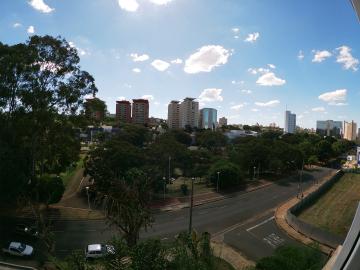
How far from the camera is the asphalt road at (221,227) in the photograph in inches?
898

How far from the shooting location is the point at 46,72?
26078 millimetres

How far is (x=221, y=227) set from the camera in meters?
27.1

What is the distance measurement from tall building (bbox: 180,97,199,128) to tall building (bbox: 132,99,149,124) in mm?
14899

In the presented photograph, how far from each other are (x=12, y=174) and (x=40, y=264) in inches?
313

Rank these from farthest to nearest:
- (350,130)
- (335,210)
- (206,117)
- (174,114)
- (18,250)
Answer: (350,130) < (206,117) < (174,114) < (335,210) < (18,250)

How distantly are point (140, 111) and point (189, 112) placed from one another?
66.0 feet

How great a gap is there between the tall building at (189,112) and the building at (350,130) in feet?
234

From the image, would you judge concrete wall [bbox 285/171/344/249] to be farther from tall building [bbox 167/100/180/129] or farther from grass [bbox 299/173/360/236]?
tall building [bbox 167/100/180/129]

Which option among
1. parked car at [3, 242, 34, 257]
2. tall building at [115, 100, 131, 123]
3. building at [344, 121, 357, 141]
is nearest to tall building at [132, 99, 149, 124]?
tall building at [115, 100, 131, 123]

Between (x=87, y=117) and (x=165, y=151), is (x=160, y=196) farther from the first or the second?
(x=87, y=117)

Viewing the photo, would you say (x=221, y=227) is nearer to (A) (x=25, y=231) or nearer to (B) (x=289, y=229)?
(B) (x=289, y=229)

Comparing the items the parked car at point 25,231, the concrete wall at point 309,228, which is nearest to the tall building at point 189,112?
the concrete wall at point 309,228

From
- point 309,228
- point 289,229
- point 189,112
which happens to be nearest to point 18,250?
point 289,229

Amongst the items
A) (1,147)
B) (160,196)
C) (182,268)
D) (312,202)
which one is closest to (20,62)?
(1,147)
